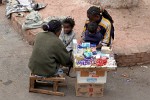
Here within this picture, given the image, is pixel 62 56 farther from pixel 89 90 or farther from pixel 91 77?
pixel 89 90

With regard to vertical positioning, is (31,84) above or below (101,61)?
below

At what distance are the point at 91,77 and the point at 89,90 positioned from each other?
0.26 m

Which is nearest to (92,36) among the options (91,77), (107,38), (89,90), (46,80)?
(107,38)

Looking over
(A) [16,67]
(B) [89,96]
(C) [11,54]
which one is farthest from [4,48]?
(B) [89,96]

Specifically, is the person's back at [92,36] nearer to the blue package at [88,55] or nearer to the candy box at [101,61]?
the blue package at [88,55]

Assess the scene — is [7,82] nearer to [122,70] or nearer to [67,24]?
[67,24]

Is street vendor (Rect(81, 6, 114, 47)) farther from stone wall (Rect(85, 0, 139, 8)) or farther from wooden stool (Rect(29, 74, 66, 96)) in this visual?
stone wall (Rect(85, 0, 139, 8))

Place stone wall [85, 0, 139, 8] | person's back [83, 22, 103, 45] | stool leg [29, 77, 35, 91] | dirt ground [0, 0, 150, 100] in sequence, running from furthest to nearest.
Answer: stone wall [85, 0, 139, 8] < person's back [83, 22, 103, 45] < dirt ground [0, 0, 150, 100] < stool leg [29, 77, 35, 91]

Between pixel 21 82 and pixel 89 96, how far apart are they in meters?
1.17

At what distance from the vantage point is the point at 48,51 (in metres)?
5.21

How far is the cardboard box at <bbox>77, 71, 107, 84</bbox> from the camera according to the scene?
5.19 metres

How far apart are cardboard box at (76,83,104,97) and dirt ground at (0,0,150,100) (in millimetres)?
91

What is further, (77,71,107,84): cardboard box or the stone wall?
the stone wall

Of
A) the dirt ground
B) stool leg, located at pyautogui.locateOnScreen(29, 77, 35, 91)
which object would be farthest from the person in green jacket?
the dirt ground
